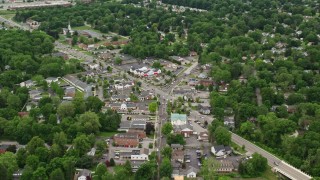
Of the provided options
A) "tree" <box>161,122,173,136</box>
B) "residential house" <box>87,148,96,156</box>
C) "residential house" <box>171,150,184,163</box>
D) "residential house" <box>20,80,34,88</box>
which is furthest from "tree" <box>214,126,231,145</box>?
"residential house" <box>20,80,34,88</box>

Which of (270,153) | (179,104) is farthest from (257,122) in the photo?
(179,104)

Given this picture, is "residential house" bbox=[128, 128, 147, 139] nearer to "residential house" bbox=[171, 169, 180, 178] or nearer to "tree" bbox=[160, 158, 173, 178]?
"residential house" bbox=[171, 169, 180, 178]

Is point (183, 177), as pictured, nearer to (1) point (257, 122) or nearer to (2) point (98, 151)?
(2) point (98, 151)

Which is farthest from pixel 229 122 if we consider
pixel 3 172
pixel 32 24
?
pixel 32 24

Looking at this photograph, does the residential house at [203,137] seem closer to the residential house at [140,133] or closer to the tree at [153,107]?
the residential house at [140,133]

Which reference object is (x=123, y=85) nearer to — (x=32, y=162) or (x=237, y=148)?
(x=237, y=148)

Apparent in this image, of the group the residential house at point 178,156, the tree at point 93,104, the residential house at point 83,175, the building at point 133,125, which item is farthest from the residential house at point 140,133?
the residential house at point 83,175
